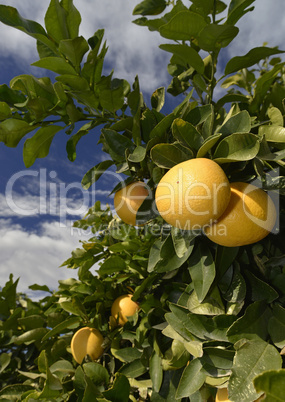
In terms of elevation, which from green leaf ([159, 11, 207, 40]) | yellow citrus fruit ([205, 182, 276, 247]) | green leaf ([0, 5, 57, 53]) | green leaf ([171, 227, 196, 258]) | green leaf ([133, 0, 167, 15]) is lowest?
green leaf ([171, 227, 196, 258])

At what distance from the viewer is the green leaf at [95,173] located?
136cm

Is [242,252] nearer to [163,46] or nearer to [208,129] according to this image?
[208,129]

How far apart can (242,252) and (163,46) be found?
85 cm

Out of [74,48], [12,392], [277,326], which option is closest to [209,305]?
[277,326]

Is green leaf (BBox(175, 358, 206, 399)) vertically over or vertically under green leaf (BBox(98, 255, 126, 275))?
under

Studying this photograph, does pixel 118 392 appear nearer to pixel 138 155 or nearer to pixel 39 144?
pixel 138 155

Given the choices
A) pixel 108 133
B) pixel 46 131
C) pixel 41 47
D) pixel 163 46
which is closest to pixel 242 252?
pixel 108 133

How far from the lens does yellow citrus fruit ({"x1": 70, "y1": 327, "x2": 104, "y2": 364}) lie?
1652mm

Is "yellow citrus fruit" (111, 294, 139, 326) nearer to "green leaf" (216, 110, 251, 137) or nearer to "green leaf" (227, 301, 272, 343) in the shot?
"green leaf" (227, 301, 272, 343)

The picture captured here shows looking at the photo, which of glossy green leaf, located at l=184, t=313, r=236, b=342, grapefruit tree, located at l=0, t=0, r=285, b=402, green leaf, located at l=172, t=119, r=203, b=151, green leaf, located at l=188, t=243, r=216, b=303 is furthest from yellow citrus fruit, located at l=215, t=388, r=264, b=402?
green leaf, located at l=172, t=119, r=203, b=151

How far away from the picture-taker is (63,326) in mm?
1712

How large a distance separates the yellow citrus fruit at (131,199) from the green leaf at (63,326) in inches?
31.4

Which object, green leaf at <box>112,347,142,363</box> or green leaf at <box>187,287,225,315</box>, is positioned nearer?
green leaf at <box>187,287,225,315</box>

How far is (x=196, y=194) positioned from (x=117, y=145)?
1.57 ft
